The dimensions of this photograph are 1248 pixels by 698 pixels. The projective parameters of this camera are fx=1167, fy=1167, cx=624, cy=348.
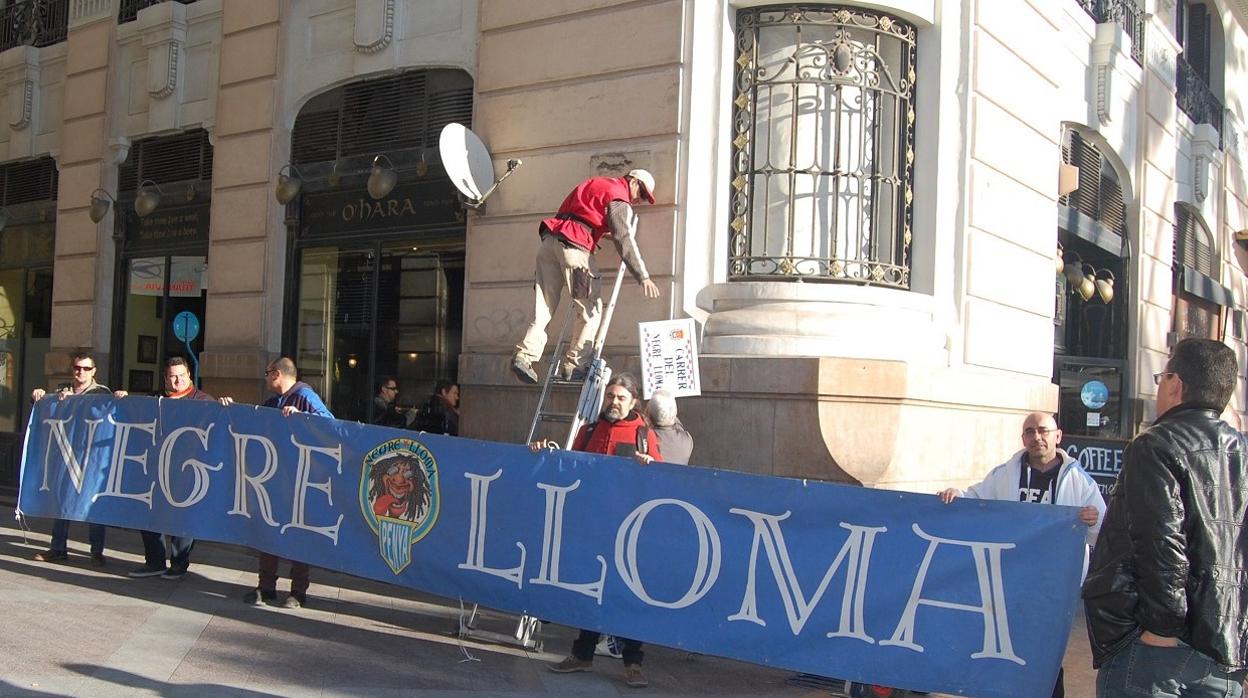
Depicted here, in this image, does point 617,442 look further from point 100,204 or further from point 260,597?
point 100,204

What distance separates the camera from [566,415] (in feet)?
29.4

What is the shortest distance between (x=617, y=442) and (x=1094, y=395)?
9.47m

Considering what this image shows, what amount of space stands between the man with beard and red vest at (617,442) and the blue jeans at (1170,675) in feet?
11.3

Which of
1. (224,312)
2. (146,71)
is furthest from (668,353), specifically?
(146,71)

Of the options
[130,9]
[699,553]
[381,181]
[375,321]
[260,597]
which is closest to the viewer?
[699,553]

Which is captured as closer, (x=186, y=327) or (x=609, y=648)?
(x=609, y=648)

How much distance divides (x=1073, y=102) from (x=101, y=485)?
10.8 meters

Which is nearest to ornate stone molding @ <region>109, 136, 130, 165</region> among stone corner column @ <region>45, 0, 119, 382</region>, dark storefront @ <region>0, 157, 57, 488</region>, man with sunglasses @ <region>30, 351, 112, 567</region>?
stone corner column @ <region>45, 0, 119, 382</region>

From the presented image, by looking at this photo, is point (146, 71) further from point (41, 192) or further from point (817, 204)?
point (817, 204)

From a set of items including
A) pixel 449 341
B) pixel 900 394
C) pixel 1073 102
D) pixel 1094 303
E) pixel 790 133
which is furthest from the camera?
pixel 1094 303


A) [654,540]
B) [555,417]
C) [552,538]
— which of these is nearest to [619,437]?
[552,538]

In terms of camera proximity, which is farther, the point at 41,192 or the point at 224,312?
the point at 41,192

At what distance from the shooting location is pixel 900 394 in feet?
30.9

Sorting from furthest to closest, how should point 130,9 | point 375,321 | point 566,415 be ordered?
point 130,9 → point 375,321 → point 566,415
